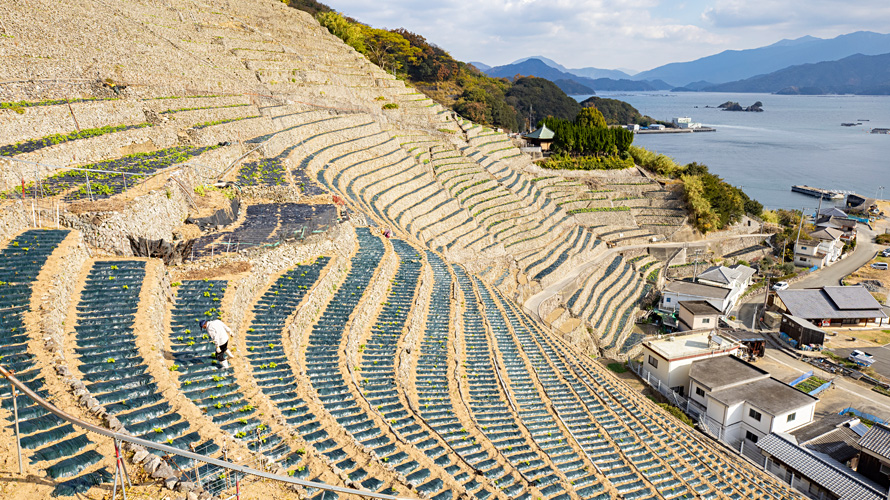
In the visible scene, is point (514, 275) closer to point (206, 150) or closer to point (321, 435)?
point (206, 150)

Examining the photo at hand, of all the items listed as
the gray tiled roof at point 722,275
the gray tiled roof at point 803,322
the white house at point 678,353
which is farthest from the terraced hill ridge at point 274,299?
the gray tiled roof at point 803,322

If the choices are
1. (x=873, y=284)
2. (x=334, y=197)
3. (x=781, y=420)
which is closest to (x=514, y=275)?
(x=334, y=197)

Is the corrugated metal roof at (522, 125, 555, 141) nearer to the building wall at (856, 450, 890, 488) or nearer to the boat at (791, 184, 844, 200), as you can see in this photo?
the building wall at (856, 450, 890, 488)

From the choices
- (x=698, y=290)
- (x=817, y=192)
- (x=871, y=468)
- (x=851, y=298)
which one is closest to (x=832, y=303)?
(x=851, y=298)

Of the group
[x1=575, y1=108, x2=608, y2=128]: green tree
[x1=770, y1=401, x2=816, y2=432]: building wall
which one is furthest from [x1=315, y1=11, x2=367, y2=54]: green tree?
[x1=770, y1=401, x2=816, y2=432]: building wall

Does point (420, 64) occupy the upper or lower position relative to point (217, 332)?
upper

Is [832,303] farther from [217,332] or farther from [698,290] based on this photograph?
[217,332]
